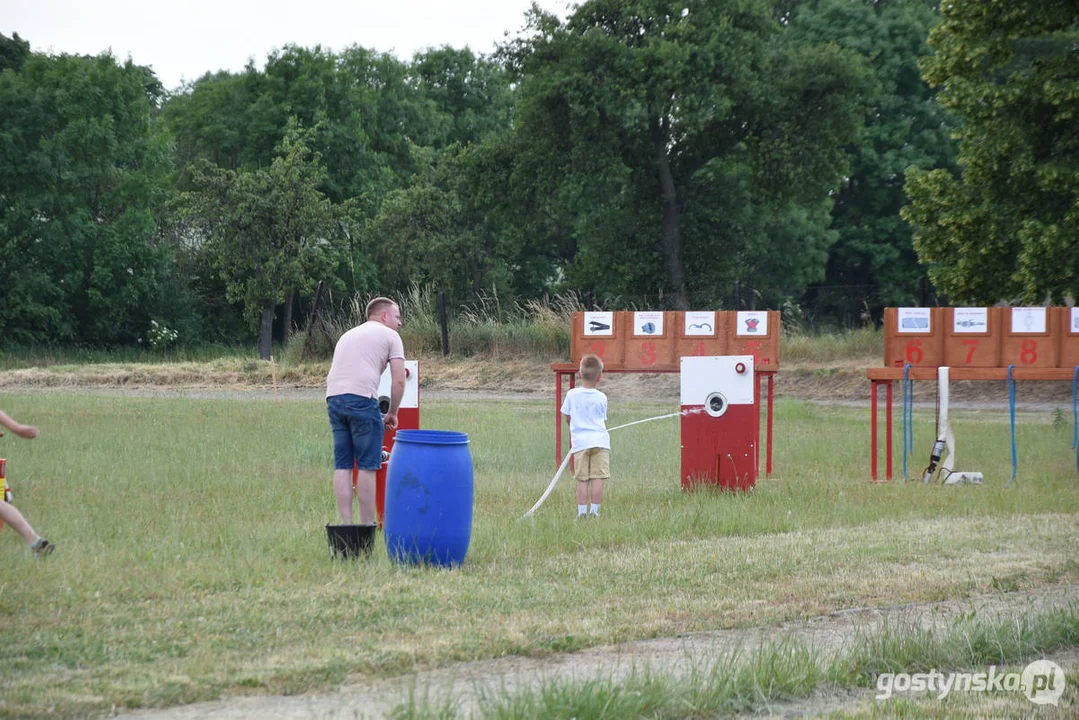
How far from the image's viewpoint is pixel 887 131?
179 ft

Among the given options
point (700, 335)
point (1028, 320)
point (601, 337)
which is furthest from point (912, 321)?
point (601, 337)

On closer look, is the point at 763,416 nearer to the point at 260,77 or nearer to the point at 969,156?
the point at 969,156

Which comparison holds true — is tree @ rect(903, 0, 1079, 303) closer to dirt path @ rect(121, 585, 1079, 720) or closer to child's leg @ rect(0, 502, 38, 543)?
dirt path @ rect(121, 585, 1079, 720)

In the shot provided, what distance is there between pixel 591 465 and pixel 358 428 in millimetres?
2542

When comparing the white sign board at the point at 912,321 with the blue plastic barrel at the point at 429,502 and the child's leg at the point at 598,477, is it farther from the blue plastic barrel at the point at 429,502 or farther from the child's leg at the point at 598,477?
the blue plastic barrel at the point at 429,502

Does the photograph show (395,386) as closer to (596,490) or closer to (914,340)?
(596,490)

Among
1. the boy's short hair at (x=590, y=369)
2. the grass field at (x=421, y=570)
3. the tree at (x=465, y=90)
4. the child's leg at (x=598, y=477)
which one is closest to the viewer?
the grass field at (x=421, y=570)

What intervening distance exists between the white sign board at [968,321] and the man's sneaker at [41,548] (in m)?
11.3

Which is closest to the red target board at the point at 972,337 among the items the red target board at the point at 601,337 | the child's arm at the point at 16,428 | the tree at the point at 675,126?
the red target board at the point at 601,337

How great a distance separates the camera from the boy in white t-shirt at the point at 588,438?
11.8m

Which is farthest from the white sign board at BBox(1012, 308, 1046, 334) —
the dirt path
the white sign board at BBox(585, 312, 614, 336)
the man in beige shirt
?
the man in beige shirt

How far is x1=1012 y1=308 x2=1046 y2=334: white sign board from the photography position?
632 inches

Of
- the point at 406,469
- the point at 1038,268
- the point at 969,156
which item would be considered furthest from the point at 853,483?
the point at 969,156

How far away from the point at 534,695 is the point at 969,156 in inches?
885
